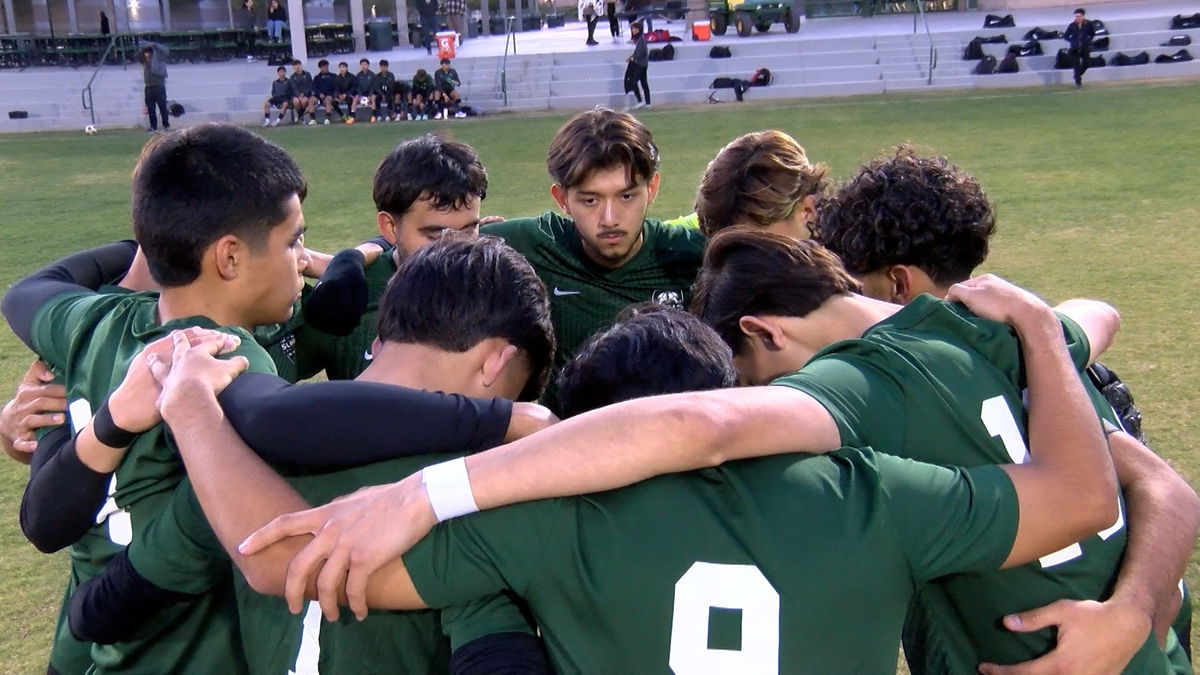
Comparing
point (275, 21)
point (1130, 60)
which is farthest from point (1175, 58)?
point (275, 21)

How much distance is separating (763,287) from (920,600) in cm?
78

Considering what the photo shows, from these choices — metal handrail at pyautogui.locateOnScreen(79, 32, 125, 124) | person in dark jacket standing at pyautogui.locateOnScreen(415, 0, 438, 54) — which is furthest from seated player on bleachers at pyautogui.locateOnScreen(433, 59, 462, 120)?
person in dark jacket standing at pyautogui.locateOnScreen(415, 0, 438, 54)

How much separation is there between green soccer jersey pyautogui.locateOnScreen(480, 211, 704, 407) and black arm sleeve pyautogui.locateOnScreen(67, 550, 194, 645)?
197 centimetres

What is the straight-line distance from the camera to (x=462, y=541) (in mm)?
1861

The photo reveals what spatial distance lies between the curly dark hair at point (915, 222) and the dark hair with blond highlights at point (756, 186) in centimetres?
87

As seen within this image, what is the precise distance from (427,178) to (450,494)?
7.34ft

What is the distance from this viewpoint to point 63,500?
7.64 feet

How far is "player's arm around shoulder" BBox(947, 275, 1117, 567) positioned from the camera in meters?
2.03

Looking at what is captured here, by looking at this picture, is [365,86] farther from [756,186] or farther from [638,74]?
[756,186]

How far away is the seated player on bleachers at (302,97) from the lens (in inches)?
1137

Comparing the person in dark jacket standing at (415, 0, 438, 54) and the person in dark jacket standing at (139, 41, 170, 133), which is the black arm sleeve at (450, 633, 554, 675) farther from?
the person in dark jacket standing at (415, 0, 438, 54)

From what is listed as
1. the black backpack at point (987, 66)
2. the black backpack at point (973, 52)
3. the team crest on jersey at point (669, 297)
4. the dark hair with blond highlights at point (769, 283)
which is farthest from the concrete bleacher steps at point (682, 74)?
the dark hair with blond highlights at point (769, 283)

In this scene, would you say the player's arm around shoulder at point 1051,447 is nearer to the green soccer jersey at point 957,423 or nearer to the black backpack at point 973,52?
the green soccer jersey at point 957,423

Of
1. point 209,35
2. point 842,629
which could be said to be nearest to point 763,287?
point 842,629
